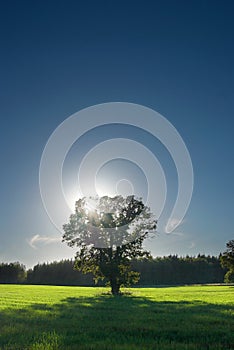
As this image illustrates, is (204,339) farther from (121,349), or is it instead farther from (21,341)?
(21,341)

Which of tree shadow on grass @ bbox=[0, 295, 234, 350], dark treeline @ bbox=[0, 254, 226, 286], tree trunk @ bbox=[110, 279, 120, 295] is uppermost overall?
dark treeline @ bbox=[0, 254, 226, 286]

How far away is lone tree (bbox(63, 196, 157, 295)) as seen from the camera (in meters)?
52.1

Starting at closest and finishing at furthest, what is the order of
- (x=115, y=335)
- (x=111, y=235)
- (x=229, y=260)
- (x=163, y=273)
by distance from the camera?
(x=115, y=335), (x=111, y=235), (x=229, y=260), (x=163, y=273)

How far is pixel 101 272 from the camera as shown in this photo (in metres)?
53.3

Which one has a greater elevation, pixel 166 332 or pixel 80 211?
pixel 80 211

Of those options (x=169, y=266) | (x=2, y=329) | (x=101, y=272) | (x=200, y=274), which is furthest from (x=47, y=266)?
(x=2, y=329)

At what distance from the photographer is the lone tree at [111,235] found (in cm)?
5212

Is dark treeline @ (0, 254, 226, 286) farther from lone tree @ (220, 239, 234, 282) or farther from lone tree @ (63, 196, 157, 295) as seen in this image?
lone tree @ (63, 196, 157, 295)

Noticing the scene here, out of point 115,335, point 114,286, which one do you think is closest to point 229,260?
point 114,286

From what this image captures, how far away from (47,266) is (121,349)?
7461 inches

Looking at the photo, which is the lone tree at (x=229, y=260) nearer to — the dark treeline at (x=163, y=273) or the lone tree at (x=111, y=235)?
the lone tree at (x=111, y=235)

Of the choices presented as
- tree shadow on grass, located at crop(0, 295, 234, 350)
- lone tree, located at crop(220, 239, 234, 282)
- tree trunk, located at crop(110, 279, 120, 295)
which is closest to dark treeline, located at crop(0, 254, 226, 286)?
lone tree, located at crop(220, 239, 234, 282)

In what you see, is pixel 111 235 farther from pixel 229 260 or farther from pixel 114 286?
pixel 229 260

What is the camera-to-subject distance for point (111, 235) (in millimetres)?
52125
